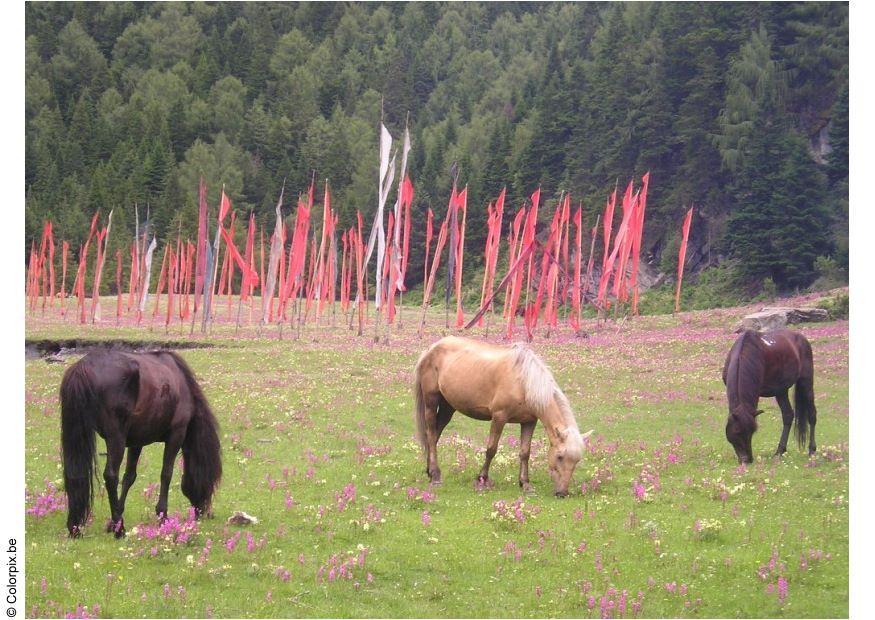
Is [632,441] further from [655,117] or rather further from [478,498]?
[655,117]

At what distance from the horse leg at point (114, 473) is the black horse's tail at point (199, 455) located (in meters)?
1.32

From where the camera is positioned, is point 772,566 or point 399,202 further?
point 399,202

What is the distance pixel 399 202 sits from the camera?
146 ft

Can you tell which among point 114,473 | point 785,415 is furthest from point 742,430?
point 114,473

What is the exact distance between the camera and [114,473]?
12117mm

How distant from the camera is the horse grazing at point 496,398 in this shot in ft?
50.5

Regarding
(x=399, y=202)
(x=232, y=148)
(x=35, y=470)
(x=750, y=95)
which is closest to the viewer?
(x=35, y=470)

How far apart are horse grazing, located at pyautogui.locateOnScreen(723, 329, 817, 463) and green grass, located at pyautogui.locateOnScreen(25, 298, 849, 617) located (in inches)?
26.2

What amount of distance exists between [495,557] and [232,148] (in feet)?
524

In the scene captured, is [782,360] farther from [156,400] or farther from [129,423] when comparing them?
[129,423]

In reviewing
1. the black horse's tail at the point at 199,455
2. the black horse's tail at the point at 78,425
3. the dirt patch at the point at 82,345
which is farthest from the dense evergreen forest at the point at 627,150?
the black horse's tail at the point at 78,425

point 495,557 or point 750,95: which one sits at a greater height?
point 750,95

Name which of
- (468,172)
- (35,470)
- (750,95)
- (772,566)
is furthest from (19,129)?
(468,172)

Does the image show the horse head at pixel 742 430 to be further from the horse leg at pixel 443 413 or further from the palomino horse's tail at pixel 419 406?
the palomino horse's tail at pixel 419 406
